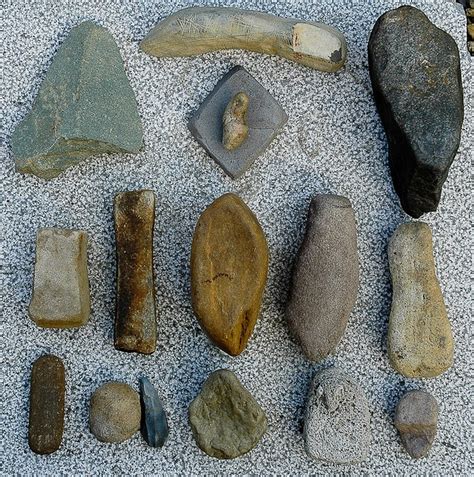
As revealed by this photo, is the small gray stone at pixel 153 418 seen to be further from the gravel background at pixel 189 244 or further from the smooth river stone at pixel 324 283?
the smooth river stone at pixel 324 283

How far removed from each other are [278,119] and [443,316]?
628mm

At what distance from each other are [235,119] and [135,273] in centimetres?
44

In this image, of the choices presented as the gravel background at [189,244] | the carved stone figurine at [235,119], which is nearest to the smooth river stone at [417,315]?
the gravel background at [189,244]

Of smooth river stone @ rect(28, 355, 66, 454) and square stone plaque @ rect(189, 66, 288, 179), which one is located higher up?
square stone plaque @ rect(189, 66, 288, 179)

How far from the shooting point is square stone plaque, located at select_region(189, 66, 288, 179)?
169 centimetres

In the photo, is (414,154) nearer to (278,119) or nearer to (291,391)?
(278,119)

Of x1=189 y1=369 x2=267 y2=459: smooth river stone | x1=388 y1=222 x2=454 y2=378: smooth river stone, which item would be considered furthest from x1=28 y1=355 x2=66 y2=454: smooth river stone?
x1=388 y1=222 x2=454 y2=378: smooth river stone

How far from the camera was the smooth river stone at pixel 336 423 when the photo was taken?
1.62 meters

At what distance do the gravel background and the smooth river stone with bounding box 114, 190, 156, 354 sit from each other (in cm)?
6

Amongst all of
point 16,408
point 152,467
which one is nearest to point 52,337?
point 16,408

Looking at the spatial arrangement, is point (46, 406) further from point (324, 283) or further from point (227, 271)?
point (324, 283)

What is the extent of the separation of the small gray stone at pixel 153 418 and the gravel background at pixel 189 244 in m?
0.04

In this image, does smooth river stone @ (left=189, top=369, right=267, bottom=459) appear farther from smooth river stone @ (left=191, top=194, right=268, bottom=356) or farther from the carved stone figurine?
the carved stone figurine

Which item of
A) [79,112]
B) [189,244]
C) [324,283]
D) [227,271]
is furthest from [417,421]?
[79,112]
